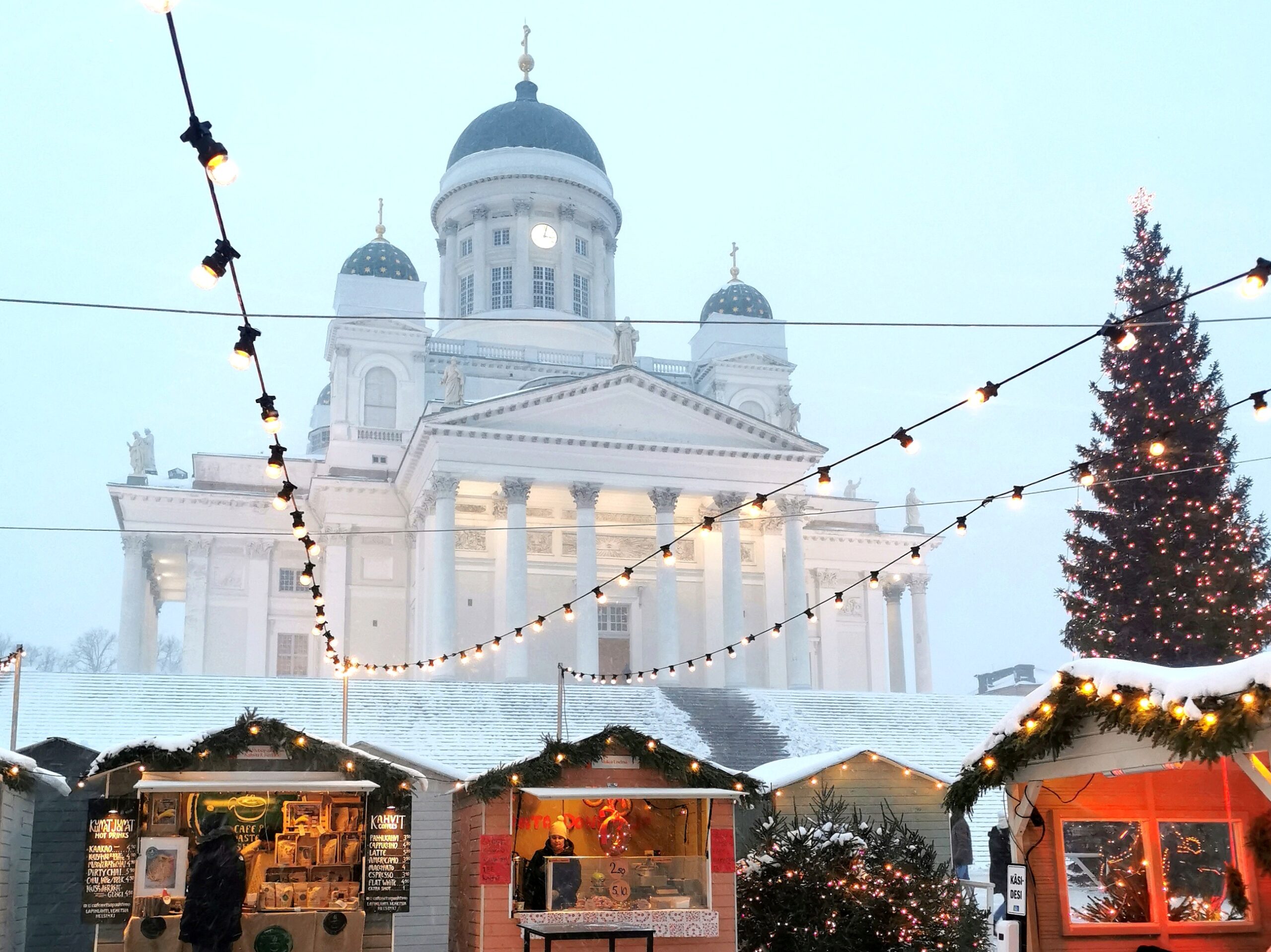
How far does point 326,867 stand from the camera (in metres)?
14.7

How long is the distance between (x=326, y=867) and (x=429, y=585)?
26.4m

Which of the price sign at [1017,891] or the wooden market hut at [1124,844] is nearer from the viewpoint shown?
the price sign at [1017,891]

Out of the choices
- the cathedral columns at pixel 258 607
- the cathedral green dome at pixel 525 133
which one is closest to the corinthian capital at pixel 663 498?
the cathedral columns at pixel 258 607

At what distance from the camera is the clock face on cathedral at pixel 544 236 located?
54.9 m

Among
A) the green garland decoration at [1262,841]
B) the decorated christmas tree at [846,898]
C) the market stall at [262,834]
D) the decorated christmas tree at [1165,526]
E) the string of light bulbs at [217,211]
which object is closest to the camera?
the string of light bulbs at [217,211]

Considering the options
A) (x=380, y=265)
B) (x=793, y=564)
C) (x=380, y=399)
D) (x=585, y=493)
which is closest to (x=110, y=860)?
(x=585, y=493)

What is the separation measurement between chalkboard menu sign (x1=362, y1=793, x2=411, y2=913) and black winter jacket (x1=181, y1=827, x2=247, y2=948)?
5.23ft

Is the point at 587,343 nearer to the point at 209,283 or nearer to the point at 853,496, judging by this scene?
the point at 853,496

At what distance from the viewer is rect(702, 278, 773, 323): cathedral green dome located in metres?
55.4

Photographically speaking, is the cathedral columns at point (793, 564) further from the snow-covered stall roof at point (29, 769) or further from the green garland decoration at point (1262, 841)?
A: the green garland decoration at point (1262, 841)

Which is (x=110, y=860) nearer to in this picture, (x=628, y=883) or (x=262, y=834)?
(x=262, y=834)

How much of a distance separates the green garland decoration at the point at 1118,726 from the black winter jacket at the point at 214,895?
6.72 m

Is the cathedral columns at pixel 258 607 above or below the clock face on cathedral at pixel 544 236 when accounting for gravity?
below

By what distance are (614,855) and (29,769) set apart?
6.31m
